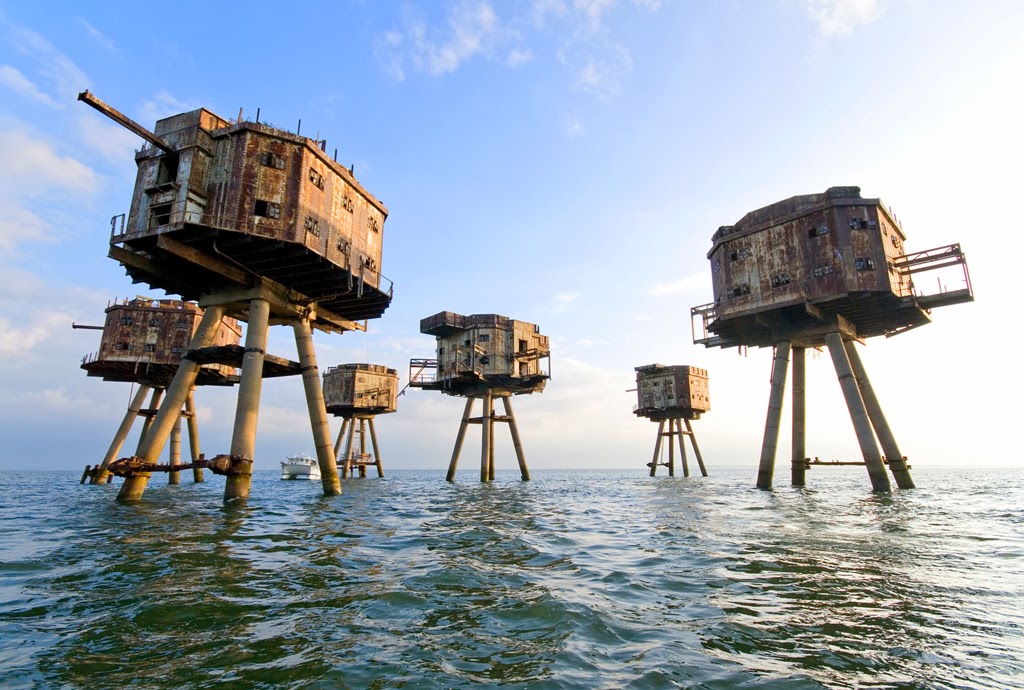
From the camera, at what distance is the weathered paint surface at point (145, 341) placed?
31.1 meters

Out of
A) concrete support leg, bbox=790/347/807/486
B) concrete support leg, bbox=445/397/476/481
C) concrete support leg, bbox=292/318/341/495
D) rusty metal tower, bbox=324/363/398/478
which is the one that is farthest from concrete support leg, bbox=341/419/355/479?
concrete support leg, bbox=790/347/807/486

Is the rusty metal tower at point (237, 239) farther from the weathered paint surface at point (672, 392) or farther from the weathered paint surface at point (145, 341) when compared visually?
the weathered paint surface at point (672, 392)

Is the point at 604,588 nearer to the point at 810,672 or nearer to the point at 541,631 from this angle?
the point at 541,631

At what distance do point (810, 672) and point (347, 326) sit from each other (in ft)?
79.4

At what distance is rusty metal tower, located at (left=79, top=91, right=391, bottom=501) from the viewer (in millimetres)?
17234

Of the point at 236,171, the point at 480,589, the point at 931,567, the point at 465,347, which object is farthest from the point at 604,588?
the point at 465,347

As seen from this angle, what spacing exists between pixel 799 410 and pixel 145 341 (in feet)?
119

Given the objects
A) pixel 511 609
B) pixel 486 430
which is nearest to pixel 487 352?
pixel 486 430

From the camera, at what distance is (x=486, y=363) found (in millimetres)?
35219

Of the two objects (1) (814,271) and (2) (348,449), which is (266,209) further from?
(2) (348,449)

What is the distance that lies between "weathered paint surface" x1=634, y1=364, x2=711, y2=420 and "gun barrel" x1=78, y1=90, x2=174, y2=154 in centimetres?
3819

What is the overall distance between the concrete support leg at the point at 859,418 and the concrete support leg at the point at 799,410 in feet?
7.34

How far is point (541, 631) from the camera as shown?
4797mm

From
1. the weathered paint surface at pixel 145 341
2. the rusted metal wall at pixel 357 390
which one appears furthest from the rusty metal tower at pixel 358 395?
the weathered paint surface at pixel 145 341
